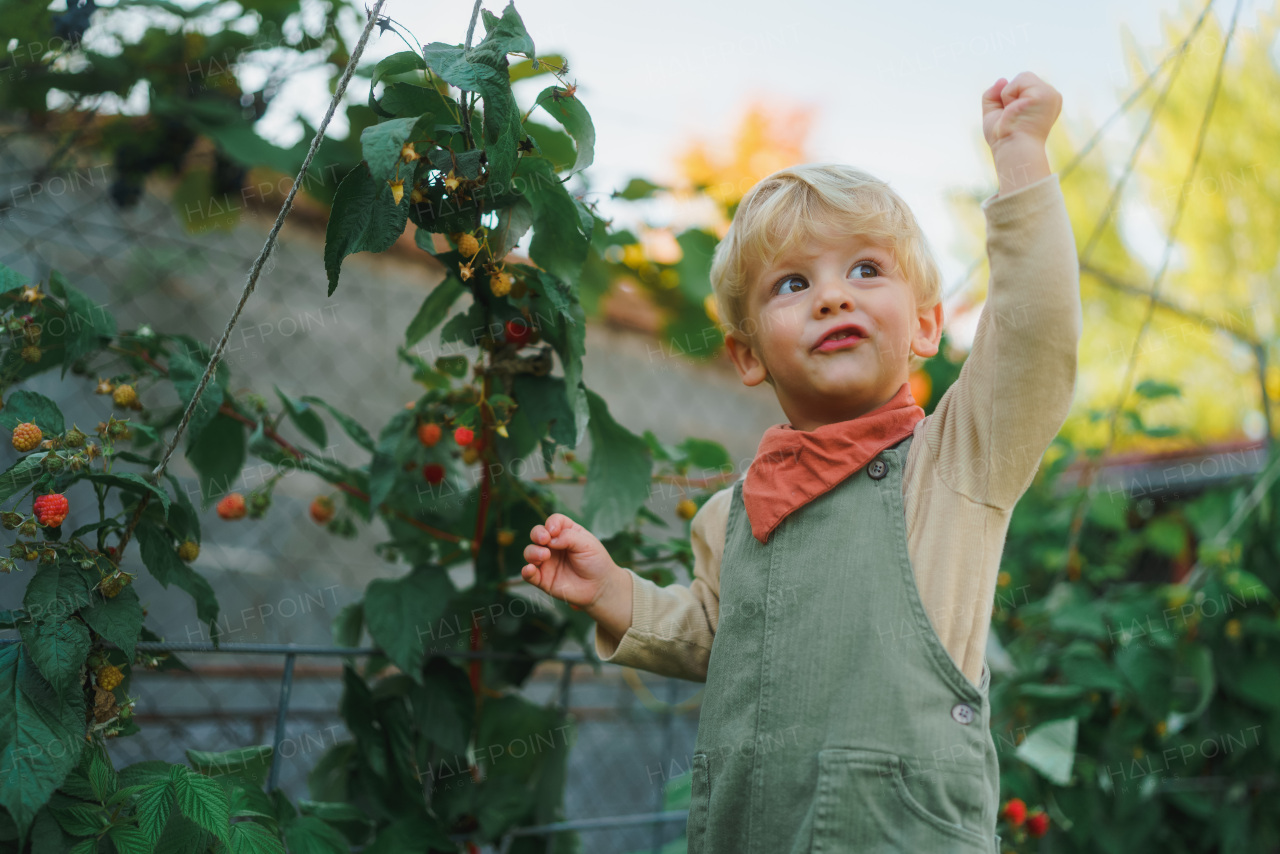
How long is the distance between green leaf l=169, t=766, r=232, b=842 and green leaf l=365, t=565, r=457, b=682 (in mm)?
271

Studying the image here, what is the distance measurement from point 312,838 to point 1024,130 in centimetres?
91

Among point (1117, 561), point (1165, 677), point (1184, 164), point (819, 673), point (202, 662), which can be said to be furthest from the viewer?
point (1184, 164)

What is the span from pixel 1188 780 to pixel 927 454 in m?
1.38

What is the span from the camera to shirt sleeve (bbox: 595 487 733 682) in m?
0.88

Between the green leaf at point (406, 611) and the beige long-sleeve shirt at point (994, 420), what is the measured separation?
1.84 feet

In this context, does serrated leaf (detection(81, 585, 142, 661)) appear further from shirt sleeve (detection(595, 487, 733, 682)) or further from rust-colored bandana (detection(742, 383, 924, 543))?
rust-colored bandana (detection(742, 383, 924, 543))

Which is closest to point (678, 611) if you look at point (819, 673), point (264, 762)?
point (819, 673)

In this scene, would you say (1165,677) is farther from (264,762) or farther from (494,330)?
(264,762)

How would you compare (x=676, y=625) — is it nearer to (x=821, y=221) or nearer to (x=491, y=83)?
(x=821, y=221)

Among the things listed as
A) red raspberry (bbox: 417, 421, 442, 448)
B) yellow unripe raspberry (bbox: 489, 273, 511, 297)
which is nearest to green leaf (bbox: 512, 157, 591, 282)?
yellow unripe raspberry (bbox: 489, 273, 511, 297)

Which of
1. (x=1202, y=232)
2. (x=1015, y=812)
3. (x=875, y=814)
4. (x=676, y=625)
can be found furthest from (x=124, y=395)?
(x=1202, y=232)

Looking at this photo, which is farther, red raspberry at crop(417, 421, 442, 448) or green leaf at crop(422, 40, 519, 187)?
red raspberry at crop(417, 421, 442, 448)

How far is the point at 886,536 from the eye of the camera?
0.76 meters

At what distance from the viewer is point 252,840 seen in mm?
725
